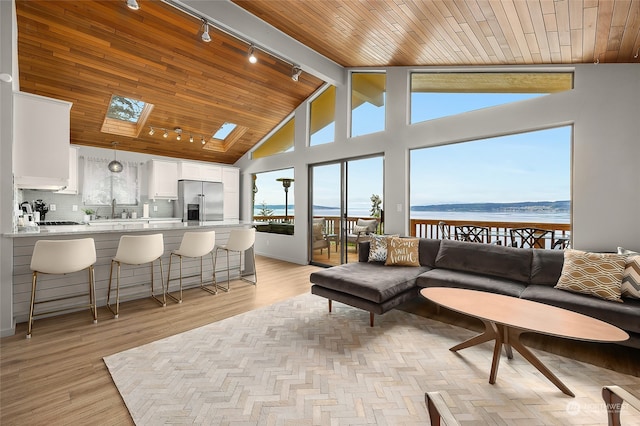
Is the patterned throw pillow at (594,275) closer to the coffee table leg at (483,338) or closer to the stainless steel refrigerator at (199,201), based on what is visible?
the coffee table leg at (483,338)

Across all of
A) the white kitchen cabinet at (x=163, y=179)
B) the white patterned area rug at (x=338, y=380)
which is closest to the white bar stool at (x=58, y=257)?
the white patterned area rug at (x=338, y=380)

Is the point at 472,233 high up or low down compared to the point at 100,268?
up

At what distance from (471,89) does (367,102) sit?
69.0 inches

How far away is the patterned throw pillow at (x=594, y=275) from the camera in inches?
102

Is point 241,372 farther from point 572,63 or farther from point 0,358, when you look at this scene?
point 572,63

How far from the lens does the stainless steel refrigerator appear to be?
6.79 meters

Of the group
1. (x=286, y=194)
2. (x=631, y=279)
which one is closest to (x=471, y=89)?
(x=631, y=279)

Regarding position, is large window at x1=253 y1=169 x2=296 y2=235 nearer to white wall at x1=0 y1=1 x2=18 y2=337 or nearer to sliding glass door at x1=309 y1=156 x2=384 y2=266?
sliding glass door at x1=309 y1=156 x2=384 y2=266

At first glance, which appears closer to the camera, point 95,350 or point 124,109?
point 95,350

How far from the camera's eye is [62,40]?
364 centimetres

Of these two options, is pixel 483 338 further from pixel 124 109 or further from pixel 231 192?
pixel 231 192

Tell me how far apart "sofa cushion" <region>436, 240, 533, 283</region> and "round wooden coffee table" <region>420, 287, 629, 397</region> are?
94cm

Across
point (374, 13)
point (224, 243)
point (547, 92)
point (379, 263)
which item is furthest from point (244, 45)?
point (547, 92)

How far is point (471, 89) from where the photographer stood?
4340mm
